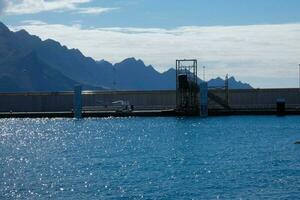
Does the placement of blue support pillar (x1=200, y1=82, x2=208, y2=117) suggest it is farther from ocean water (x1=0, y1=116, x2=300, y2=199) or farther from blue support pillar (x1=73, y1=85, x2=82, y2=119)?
ocean water (x1=0, y1=116, x2=300, y2=199)

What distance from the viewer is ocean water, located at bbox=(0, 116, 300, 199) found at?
4797cm

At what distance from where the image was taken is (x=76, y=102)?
146 meters

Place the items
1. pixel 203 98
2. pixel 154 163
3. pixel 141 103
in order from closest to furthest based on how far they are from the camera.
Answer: pixel 154 163
pixel 203 98
pixel 141 103

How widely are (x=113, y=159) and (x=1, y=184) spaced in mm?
18049

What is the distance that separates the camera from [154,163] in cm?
6400

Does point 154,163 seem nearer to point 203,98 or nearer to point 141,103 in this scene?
point 203,98

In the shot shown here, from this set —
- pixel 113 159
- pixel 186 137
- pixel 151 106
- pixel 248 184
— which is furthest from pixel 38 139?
pixel 151 106

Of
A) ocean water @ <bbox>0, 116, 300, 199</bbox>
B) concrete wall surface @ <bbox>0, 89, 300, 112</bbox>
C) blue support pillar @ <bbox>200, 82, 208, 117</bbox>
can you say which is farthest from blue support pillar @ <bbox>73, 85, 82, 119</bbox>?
ocean water @ <bbox>0, 116, 300, 199</bbox>

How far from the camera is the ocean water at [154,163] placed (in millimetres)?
47969

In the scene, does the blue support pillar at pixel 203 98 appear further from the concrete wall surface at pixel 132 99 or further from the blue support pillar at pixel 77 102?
the blue support pillar at pixel 77 102

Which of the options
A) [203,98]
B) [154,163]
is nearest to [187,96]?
[203,98]

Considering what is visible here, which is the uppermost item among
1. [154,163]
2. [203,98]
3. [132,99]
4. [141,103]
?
[203,98]

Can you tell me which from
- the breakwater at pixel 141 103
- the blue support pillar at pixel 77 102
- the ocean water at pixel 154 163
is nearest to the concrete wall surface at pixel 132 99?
the breakwater at pixel 141 103

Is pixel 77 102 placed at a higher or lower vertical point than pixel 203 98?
lower
